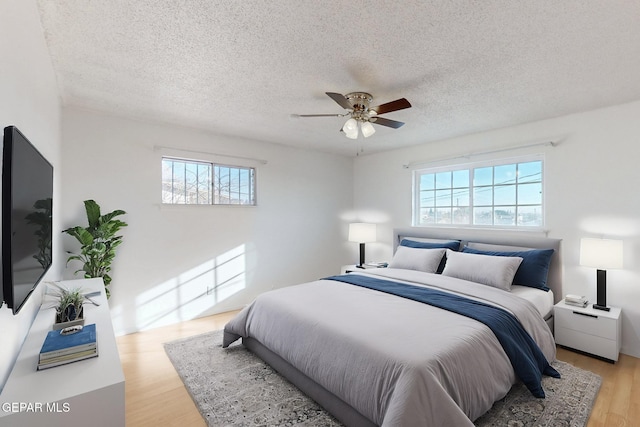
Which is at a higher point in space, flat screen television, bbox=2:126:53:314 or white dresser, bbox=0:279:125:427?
flat screen television, bbox=2:126:53:314

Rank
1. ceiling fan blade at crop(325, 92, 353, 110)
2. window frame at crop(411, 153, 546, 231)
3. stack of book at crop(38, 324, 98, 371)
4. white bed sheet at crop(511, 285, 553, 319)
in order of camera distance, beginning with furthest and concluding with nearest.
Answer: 1. window frame at crop(411, 153, 546, 231)
2. white bed sheet at crop(511, 285, 553, 319)
3. ceiling fan blade at crop(325, 92, 353, 110)
4. stack of book at crop(38, 324, 98, 371)

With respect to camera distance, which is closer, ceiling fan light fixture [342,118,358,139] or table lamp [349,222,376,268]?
ceiling fan light fixture [342,118,358,139]

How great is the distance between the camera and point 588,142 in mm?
3102

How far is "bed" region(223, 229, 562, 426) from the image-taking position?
1.61 m

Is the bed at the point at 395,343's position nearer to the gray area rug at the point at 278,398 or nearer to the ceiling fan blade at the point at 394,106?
the gray area rug at the point at 278,398

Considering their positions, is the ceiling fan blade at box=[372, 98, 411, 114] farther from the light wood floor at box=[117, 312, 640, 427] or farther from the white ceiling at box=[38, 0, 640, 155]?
the light wood floor at box=[117, 312, 640, 427]

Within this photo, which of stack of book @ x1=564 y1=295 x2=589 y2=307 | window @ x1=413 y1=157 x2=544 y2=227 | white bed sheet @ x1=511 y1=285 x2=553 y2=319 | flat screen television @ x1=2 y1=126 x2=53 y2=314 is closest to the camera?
flat screen television @ x1=2 y1=126 x2=53 y2=314

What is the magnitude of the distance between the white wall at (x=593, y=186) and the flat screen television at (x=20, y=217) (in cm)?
427

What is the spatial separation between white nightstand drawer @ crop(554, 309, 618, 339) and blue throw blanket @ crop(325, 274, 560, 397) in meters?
0.70

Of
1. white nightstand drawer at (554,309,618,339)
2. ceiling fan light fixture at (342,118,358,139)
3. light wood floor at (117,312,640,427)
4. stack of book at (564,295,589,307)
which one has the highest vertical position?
ceiling fan light fixture at (342,118,358,139)

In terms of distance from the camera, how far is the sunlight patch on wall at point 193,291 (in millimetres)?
3535

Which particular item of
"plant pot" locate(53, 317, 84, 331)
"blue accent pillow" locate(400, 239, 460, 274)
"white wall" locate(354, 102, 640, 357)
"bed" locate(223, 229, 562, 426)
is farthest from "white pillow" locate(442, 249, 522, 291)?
"plant pot" locate(53, 317, 84, 331)

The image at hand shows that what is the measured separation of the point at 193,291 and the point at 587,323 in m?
4.21

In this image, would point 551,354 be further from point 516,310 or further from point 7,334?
point 7,334
